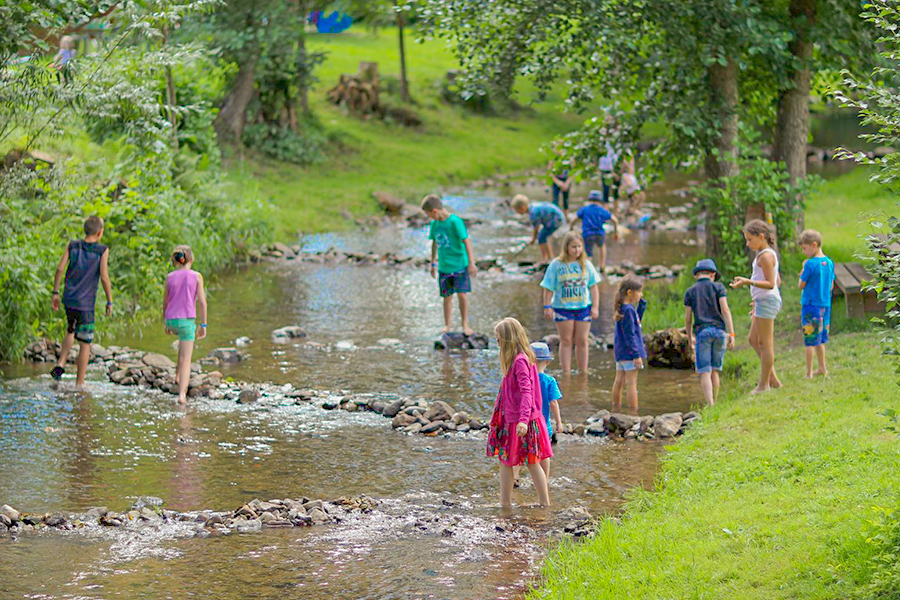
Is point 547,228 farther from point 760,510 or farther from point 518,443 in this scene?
point 760,510

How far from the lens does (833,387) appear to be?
421 inches

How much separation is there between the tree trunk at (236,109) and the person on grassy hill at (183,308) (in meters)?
17.3

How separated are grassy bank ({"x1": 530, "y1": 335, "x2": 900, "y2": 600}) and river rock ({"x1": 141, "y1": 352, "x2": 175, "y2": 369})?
21.1 ft

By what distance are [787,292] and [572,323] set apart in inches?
165

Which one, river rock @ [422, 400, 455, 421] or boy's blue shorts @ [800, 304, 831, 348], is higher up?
boy's blue shorts @ [800, 304, 831, 348]

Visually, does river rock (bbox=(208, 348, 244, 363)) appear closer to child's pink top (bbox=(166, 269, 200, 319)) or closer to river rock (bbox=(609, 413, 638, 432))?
child's pink top (bbox=(166, 269, 200, 319))

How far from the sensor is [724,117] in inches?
650

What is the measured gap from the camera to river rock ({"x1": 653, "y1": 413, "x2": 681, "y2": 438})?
10266mm

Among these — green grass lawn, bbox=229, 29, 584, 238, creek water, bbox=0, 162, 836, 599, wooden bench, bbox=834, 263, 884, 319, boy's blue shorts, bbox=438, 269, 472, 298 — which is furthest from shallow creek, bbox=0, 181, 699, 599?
green grass lawn, bbox=229, 29, 584, 238

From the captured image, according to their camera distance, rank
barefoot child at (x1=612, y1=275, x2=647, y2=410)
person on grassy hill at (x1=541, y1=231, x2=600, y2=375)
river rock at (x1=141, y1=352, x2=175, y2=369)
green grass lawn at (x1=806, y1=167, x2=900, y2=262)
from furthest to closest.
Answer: green grass lawn at (x1=806, y1=167, x2=900, y2=262)
river rock at (x1=141, y1=352, x2=175, y2=369)
person on grassy hill at (x1=541, y1=231, x2=600, y2=375)
barefoot child at (x1=612, y1=275, x2=647, y2=410)

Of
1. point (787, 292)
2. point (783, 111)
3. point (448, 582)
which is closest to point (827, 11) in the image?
point (783, 111)

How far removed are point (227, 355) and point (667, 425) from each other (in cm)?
599

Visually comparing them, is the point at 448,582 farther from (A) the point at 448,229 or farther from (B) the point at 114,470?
(A) the point at 448,229

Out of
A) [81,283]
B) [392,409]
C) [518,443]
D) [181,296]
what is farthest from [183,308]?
[518,443]
